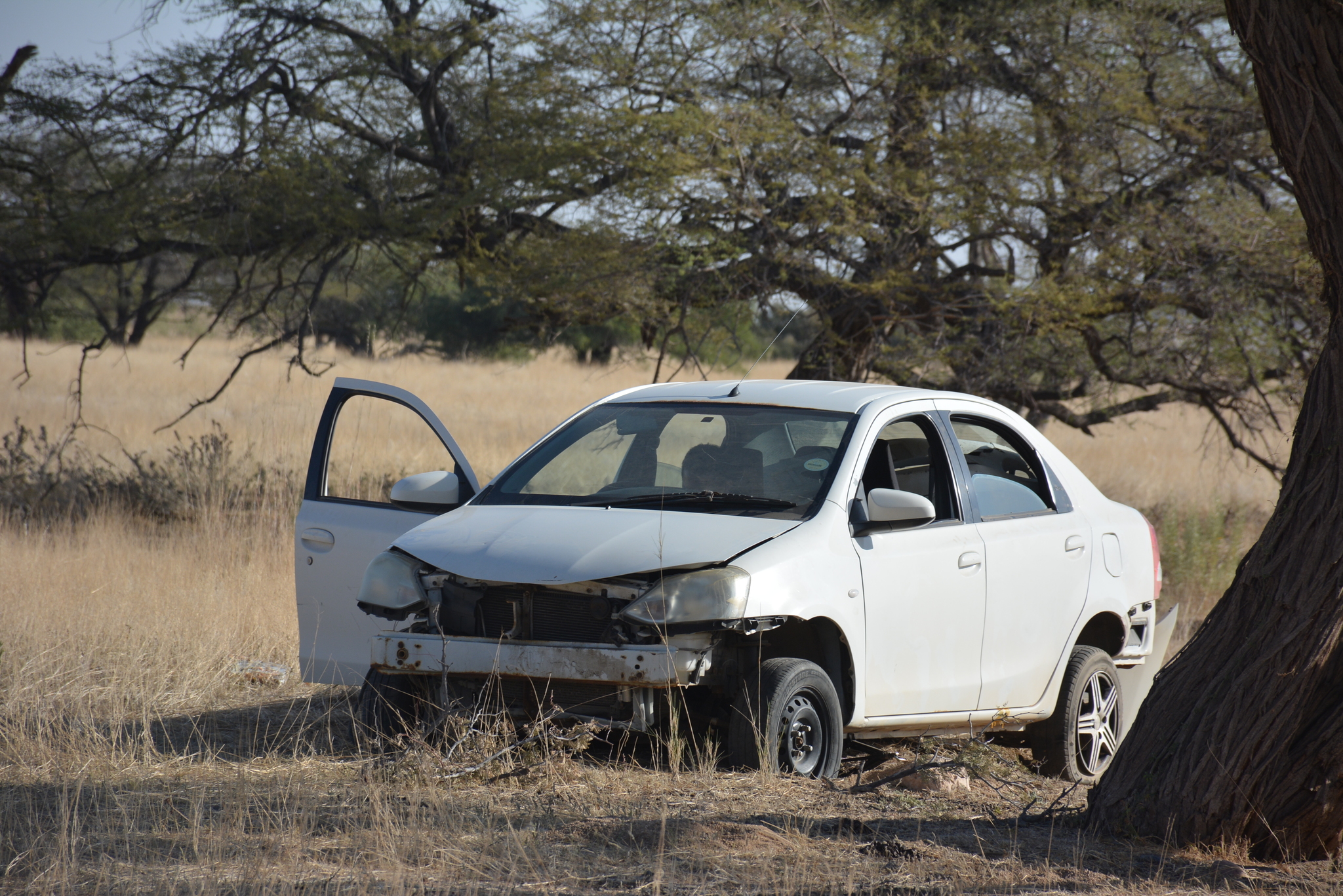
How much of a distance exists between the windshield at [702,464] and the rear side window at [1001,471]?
81 cm

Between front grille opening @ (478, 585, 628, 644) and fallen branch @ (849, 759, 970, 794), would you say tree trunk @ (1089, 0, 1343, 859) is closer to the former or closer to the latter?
fallen branch @ (849, 759, 970, 794)

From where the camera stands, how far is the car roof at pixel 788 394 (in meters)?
5.37

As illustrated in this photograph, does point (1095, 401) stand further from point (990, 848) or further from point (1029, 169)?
point (990, 848)

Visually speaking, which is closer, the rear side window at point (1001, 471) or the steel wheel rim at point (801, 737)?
the steel wheel rim at point (801, 737)

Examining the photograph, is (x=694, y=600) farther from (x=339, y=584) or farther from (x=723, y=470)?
(x=339, y=584)

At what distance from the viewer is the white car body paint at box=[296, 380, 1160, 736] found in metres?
4.43

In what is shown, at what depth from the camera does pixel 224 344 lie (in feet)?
133

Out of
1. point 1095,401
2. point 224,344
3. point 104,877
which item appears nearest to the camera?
point 104,877

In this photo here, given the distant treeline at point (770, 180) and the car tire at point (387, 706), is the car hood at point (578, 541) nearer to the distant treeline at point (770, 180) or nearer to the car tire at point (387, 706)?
the car tire at point (387, 706)

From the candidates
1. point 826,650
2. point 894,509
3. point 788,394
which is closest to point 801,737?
point 826,650

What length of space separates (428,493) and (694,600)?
1588 millimetres

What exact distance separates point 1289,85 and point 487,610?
3.22 meters

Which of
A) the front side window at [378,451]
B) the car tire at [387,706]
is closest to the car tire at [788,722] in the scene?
the car tire at [387,706]

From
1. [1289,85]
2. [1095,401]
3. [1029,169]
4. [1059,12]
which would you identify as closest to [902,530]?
[1289,85]
